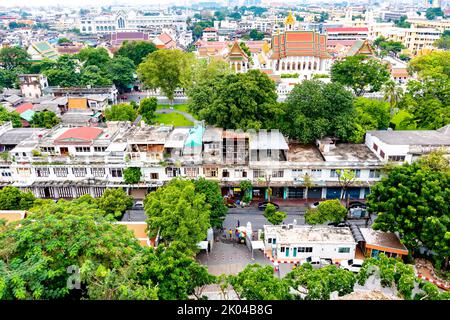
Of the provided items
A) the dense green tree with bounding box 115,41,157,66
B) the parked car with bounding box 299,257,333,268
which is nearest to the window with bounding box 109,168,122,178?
the parked car with bounding box 299,257,333,268

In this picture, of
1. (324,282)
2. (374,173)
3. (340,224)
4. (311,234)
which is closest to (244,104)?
(374,173)

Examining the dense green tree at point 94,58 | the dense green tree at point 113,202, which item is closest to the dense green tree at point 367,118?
the dense green tree at point 113,202

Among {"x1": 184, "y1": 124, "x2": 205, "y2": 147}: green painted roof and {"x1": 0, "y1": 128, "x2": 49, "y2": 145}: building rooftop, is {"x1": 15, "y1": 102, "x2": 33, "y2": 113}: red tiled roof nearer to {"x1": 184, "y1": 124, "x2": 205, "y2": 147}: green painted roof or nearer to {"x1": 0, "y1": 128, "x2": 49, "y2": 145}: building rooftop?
{"x1": 0, "y1": 128, "x2": 49, "y2": 145}: building rooftop

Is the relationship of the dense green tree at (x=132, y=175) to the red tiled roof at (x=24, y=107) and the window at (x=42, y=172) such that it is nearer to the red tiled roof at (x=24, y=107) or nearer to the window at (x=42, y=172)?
the window at (x=42, y=172)

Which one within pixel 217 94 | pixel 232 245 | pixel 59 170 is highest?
pixel 217 94

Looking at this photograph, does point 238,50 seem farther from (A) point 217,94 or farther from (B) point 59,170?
(B) point 59,170
